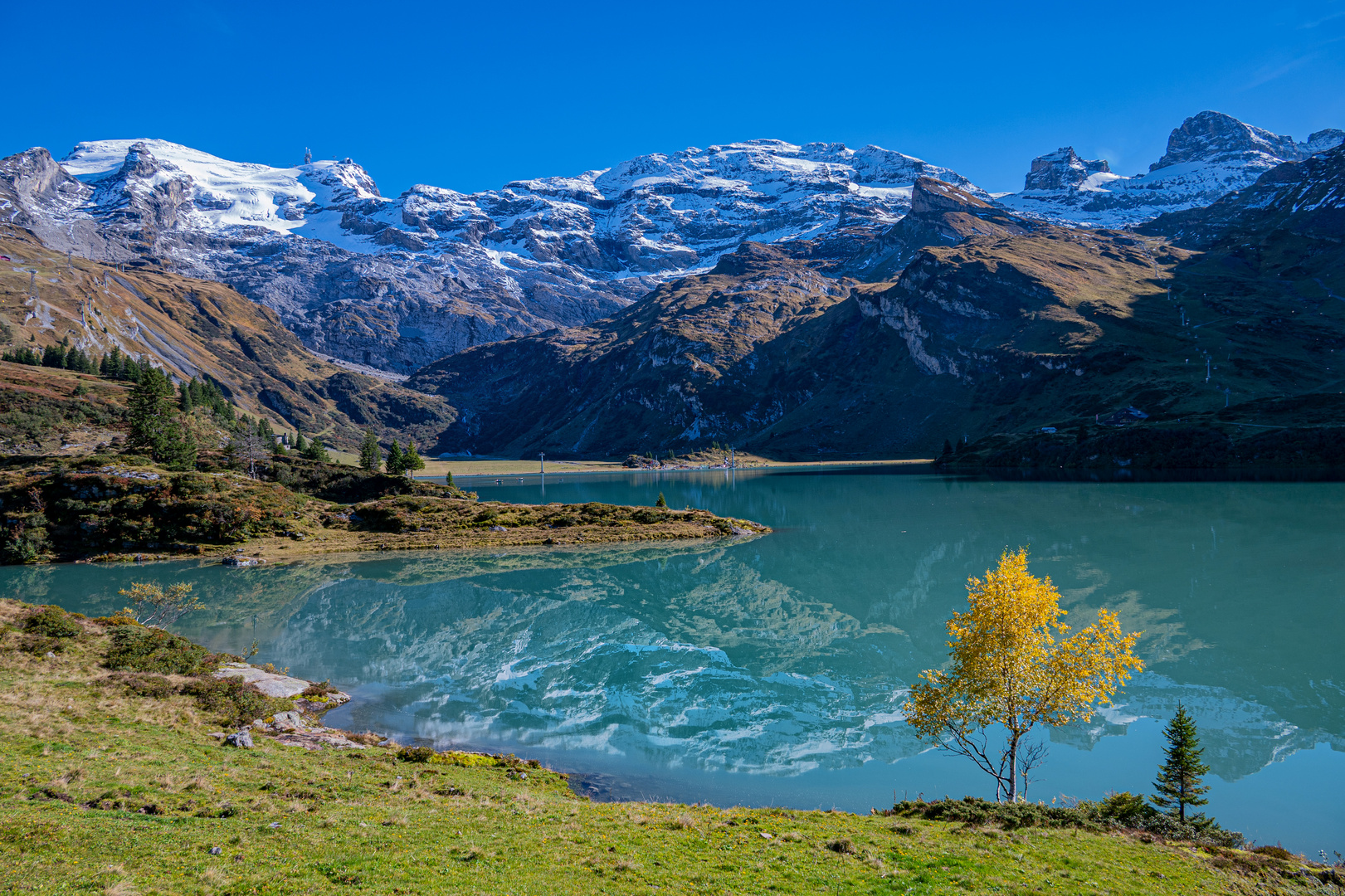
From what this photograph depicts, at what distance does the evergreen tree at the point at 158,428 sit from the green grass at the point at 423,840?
311 feet

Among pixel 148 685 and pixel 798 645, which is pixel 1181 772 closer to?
pixel 798 645

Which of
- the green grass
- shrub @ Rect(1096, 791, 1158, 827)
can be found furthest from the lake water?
the green grass

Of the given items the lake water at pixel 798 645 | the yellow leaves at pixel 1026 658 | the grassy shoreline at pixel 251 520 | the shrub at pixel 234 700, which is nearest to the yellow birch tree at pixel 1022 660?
the yellow leaves at pixel 1026 658

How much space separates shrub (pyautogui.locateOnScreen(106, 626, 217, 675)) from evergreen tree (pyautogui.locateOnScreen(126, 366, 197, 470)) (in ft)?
241

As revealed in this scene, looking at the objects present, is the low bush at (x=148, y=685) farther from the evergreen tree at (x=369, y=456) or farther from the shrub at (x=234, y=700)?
the evergreen tree at (x=369, y=456)

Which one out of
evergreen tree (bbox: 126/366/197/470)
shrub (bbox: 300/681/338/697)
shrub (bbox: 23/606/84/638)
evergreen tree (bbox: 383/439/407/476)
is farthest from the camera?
evergreen tree (bbox: 383/439/407/476)

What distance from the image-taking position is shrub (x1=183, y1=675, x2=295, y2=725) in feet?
94.9

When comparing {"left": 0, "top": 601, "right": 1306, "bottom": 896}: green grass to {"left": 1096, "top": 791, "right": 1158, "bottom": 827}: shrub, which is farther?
{"left": 1096, "top": 791, "right": 1158, "bottom": 827}: shrub

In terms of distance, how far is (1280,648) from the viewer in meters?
38.9

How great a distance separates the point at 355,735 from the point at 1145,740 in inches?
1339

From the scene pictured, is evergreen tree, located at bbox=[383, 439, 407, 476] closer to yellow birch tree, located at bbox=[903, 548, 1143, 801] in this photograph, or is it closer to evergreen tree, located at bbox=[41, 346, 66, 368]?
evergreen tree, located at bbox=[41, 346, 66, 368]

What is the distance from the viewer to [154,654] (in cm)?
3412

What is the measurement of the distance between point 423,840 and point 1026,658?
18.9 metres

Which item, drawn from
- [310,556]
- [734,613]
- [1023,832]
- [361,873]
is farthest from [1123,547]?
[310,556]
